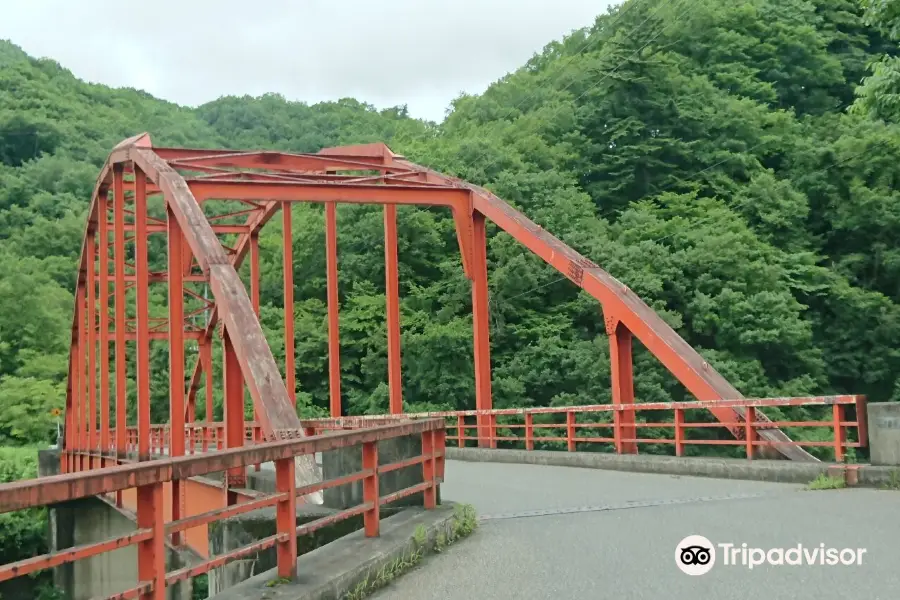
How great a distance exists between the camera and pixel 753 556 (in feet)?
20.0

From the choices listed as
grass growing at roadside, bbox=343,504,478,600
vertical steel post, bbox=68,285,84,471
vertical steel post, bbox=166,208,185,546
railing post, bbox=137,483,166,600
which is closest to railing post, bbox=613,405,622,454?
grass growing at roadside, bbox=343,504,478,600

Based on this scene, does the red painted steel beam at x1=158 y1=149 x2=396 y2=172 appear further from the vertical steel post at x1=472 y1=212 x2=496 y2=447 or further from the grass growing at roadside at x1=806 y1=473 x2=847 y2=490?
the grass growing at roadside at x1=806 y1=473 x2=847 y2=490

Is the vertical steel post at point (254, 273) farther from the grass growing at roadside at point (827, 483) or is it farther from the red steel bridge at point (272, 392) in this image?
the grass growing at roadside at point (827, 483)

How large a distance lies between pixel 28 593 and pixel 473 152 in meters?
20.7

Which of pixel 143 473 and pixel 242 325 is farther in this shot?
pixel 242 325

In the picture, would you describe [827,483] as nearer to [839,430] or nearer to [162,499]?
[839,430]

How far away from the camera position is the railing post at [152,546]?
3824 millimetres

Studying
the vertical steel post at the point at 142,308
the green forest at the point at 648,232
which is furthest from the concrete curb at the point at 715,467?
the vertical steel post at the point at 142,308

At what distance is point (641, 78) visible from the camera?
36531 millimetres

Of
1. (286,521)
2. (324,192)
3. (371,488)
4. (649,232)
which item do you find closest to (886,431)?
(371,488)

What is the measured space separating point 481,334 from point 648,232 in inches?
515

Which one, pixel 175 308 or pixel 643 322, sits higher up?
pixel 175 308

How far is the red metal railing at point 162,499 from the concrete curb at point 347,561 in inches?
6.1

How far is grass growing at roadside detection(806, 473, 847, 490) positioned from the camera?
9.69 meters
